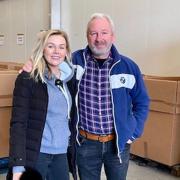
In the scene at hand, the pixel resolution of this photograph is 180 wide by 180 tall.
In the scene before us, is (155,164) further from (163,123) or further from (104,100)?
(104,100)

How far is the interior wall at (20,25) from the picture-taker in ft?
19.1

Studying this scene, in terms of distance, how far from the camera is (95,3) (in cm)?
472

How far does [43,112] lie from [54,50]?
1.03 ft

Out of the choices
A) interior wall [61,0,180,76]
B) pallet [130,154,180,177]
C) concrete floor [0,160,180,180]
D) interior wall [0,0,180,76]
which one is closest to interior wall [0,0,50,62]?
interior wall [0,0,180,76]

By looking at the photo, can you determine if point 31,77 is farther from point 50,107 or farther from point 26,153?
point 26,153

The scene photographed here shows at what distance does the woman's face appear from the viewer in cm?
159

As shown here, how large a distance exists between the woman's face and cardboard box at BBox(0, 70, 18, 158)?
103 cm

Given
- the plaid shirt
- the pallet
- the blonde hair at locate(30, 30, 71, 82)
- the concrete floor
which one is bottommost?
the concrete floor

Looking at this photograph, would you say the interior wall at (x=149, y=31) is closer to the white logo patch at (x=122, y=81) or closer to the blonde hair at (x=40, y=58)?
the white logo patch at (x=122, y=81)

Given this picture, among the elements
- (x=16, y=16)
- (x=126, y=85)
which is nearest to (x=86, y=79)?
(x=126, y=85)

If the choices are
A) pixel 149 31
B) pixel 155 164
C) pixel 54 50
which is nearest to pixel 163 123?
pixel 155 164

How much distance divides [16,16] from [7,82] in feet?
13.9

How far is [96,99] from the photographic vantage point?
70.0 inches

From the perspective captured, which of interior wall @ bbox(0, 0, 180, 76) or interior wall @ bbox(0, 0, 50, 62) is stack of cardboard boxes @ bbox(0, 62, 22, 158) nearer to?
interior wall @ bbox(0, 0, 180, 76)
